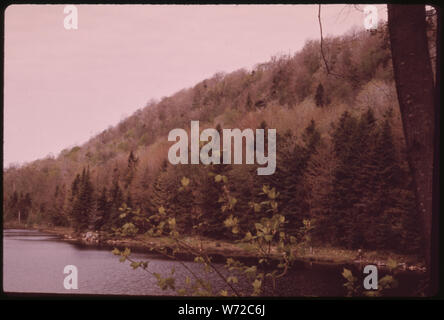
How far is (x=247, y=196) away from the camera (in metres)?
2.63

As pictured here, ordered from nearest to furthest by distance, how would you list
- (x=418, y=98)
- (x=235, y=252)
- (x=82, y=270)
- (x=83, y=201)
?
(x=418, y=98)
(x=235, y=252)
(x=83, y=201)
(x=82, y=270)

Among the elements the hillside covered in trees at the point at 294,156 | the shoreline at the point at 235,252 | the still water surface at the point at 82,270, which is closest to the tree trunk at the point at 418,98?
the shoreline at the point at 235,252

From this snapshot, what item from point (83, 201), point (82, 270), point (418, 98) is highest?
point (418, 98)

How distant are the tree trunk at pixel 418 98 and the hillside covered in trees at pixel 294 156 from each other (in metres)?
2.19

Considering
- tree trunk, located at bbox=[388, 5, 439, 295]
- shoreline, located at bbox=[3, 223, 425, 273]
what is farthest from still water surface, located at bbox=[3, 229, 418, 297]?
tree trunk, located at bbox=[388, 5, 439, 295]

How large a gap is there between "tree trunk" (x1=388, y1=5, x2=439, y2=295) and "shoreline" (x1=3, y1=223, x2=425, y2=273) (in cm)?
59

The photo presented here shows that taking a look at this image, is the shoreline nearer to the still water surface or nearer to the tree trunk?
the still water surface

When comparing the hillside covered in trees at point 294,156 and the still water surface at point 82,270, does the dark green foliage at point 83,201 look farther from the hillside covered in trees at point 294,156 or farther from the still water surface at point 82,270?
the still water surface at point 82,270

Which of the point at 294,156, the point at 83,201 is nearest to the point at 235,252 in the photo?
the point at 294,156

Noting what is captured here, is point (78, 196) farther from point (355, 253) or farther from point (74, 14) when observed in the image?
point (355, 253)

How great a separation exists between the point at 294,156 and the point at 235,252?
287 cm

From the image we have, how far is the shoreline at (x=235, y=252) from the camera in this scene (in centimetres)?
215

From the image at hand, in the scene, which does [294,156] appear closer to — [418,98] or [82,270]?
[418,98]

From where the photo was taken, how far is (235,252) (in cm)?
221
